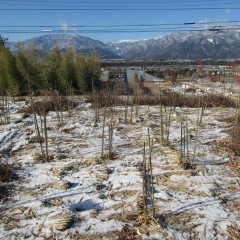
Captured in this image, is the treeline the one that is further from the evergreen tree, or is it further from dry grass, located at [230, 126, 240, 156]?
dry grass, located at [230, 126, 240, 156]

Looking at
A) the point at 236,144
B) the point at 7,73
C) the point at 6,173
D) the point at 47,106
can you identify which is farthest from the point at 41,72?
the point at 236,144

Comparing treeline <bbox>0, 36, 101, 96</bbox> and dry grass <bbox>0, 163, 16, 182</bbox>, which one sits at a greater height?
treeline <bbox>0, 36, 101, 96</bbox>

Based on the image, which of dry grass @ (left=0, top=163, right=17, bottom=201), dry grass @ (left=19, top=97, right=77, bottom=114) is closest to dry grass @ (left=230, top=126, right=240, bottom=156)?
dry grass @ (left=0, top=163, right=17, bottom=201)

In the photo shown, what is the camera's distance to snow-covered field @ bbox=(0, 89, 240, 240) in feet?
8.36

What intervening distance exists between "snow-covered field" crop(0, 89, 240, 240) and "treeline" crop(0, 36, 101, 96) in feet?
19.2

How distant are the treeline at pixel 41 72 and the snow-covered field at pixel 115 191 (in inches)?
231

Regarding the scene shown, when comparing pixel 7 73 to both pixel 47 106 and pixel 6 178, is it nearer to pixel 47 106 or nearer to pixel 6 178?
pixel 47 106

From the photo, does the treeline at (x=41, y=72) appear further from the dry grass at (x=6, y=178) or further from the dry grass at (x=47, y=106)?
the dry grass at (x=6, y=178)

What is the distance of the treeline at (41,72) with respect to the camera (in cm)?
1077

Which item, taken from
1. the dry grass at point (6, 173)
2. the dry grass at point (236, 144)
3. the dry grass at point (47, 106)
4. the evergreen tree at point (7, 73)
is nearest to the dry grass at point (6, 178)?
the dry grass at point (6, 173)

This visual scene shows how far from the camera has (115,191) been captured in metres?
3.19

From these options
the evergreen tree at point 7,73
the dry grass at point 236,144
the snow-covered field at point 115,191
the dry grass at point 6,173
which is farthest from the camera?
the evergreen tree at point 7,73

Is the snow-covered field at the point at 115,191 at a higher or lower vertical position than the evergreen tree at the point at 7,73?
lower

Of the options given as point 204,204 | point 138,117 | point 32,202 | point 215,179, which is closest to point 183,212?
point 204,204
